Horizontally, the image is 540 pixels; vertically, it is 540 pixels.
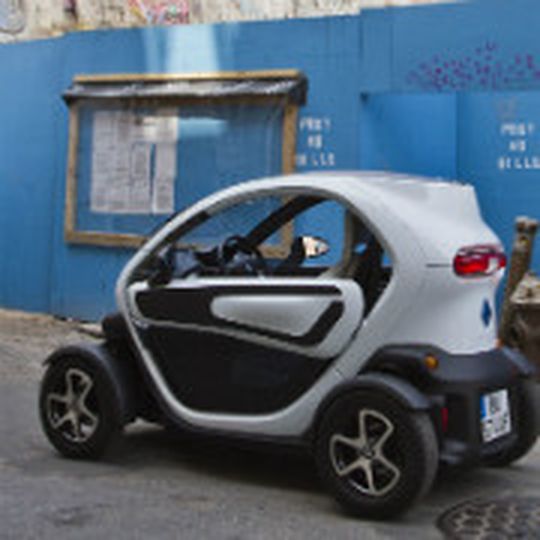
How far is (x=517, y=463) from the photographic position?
6.20 m

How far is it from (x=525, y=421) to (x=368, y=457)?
1148 millimetres

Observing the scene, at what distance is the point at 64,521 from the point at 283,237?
17.3 ft

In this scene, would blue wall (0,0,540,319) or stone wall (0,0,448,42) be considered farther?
stone wall (0,0,448,42)

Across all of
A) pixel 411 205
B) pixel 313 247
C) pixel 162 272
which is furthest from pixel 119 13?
pixel 411 205

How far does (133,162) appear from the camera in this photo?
11.3 m

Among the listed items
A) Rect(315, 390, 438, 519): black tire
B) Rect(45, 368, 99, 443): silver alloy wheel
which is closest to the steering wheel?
Rect(45, 368, 99, 443): silver alloy wheel

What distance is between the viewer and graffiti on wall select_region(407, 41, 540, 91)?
29.9 feet

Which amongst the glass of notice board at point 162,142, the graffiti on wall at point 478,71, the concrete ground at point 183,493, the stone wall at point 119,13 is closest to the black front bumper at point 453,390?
the concrete ground at point 183,493

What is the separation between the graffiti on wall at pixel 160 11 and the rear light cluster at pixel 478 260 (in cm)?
1416

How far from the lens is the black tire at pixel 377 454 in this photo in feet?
15.6

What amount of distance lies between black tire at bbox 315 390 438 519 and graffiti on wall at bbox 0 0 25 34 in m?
14.8

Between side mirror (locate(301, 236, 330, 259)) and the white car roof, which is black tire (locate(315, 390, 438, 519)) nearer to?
the white car roof

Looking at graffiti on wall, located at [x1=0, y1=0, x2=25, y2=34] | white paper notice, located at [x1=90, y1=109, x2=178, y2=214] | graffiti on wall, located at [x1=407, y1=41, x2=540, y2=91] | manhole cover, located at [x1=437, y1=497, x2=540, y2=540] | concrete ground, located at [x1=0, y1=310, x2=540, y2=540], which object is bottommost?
manhole cover, located at [x1=437, y1=497, x2=540, y2=540]

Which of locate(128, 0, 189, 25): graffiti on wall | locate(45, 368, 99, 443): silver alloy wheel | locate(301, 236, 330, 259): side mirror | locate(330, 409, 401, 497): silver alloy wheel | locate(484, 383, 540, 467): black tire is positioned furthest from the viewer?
locate(128, 0, 189, 25): graffiti on wall
